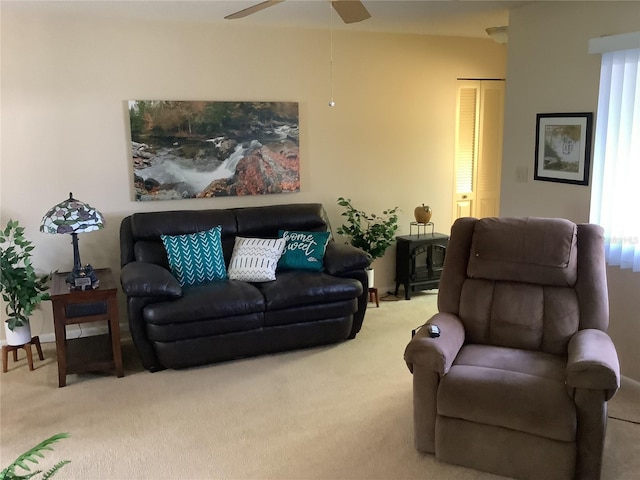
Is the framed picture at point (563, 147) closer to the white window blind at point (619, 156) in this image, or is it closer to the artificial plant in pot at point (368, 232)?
the white window blind at point (619, 156)

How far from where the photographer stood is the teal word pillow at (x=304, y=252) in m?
4.26

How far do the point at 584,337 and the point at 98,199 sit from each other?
344 cm

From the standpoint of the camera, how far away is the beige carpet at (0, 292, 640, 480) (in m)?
2.70

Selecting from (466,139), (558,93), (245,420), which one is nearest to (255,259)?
(245,420)

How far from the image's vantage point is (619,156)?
3369mm

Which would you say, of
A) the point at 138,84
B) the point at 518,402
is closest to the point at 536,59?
the point at 518,402

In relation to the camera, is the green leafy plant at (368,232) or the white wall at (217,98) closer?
the white wall at (217,98)

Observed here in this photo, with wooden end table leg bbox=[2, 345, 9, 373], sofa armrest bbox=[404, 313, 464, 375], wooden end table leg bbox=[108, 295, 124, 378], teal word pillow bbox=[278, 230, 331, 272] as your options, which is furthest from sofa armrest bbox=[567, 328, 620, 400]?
wooden end table leg bbox=[2, 345, 9, 373]

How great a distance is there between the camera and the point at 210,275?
13.4 feet

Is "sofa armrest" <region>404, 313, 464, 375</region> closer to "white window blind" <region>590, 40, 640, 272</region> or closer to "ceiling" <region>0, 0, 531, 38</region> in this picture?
"white window blind" <region>590, 40, 640, 272</region>

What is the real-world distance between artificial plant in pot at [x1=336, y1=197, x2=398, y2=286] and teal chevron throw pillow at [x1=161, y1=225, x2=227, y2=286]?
4.17ft

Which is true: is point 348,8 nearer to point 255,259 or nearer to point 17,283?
point 255,259

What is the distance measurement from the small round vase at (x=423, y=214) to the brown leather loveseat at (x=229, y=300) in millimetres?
1141

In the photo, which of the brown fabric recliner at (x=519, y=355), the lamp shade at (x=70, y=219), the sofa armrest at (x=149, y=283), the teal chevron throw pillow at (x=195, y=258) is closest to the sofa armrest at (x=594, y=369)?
the brown fabric recliner at (x=519, y=355)
